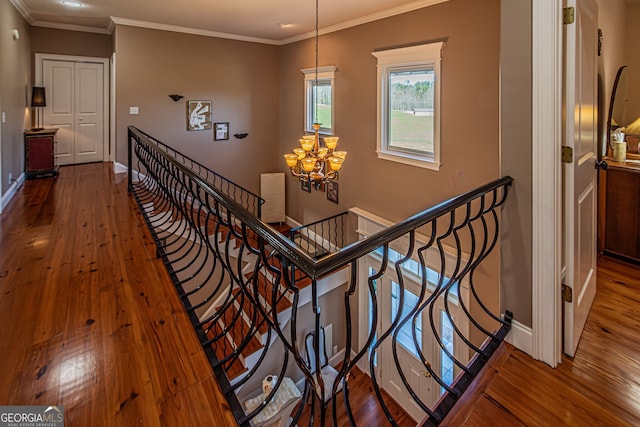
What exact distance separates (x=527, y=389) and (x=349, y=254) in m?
1.19

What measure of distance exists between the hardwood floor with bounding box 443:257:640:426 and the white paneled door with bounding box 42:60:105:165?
7.66 m

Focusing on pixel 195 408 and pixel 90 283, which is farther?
pixel 90 283

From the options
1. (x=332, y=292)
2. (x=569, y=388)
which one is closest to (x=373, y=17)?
(x=332, y=292)

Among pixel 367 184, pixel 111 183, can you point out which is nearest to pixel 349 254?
pixel 367 184

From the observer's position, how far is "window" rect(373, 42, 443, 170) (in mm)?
4380

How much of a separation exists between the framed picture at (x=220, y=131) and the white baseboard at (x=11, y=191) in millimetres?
2912

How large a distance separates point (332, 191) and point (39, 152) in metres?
4.63

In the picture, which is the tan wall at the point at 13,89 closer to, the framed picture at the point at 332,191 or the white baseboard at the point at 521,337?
the framed picture at the point at 332,191

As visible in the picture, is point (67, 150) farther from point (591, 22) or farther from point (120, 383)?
point (591, 22)

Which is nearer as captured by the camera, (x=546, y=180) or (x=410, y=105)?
(x=546, y=180)

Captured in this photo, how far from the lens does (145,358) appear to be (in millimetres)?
1769

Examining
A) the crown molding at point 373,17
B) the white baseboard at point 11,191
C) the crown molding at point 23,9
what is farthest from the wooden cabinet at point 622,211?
the crown molding at point 23,9

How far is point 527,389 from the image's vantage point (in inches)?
64.7

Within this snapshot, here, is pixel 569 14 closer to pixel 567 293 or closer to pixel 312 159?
pixel 567 293
